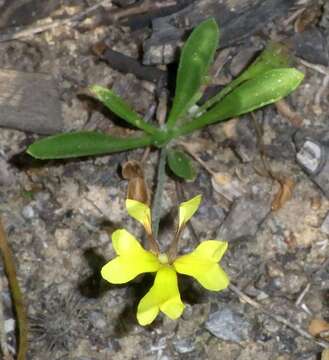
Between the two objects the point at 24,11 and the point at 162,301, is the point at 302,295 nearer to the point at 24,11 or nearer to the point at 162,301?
the point at 162,301

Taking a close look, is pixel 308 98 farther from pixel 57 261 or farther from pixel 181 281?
pixel 57 261

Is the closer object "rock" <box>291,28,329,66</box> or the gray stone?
the gray stone

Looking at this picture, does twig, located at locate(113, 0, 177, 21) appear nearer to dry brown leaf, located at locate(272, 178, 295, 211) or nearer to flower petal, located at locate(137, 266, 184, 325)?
dry brown leaf, located at locate(272, 178, 295, 211)

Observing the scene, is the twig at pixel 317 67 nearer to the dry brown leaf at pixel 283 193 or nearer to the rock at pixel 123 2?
the dry brown leaf at pixel 283 193

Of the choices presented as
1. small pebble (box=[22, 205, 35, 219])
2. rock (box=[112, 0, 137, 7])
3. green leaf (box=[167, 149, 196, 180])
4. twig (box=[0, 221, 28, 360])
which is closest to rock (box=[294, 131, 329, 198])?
green leaf (box=[167, 149, 196, 180])

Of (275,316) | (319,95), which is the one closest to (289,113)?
(319,95)

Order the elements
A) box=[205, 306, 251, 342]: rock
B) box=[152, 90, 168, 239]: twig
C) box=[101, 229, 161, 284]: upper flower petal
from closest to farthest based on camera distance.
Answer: box=[101, 229, 161, 284]: upper flower petal → box=[152, 90, 168, 239]: twig → box=[205, 306, 251, 342]: rock

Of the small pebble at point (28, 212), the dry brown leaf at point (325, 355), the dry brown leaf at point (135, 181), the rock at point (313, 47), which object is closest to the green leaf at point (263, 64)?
the rock at point (313, 47)
